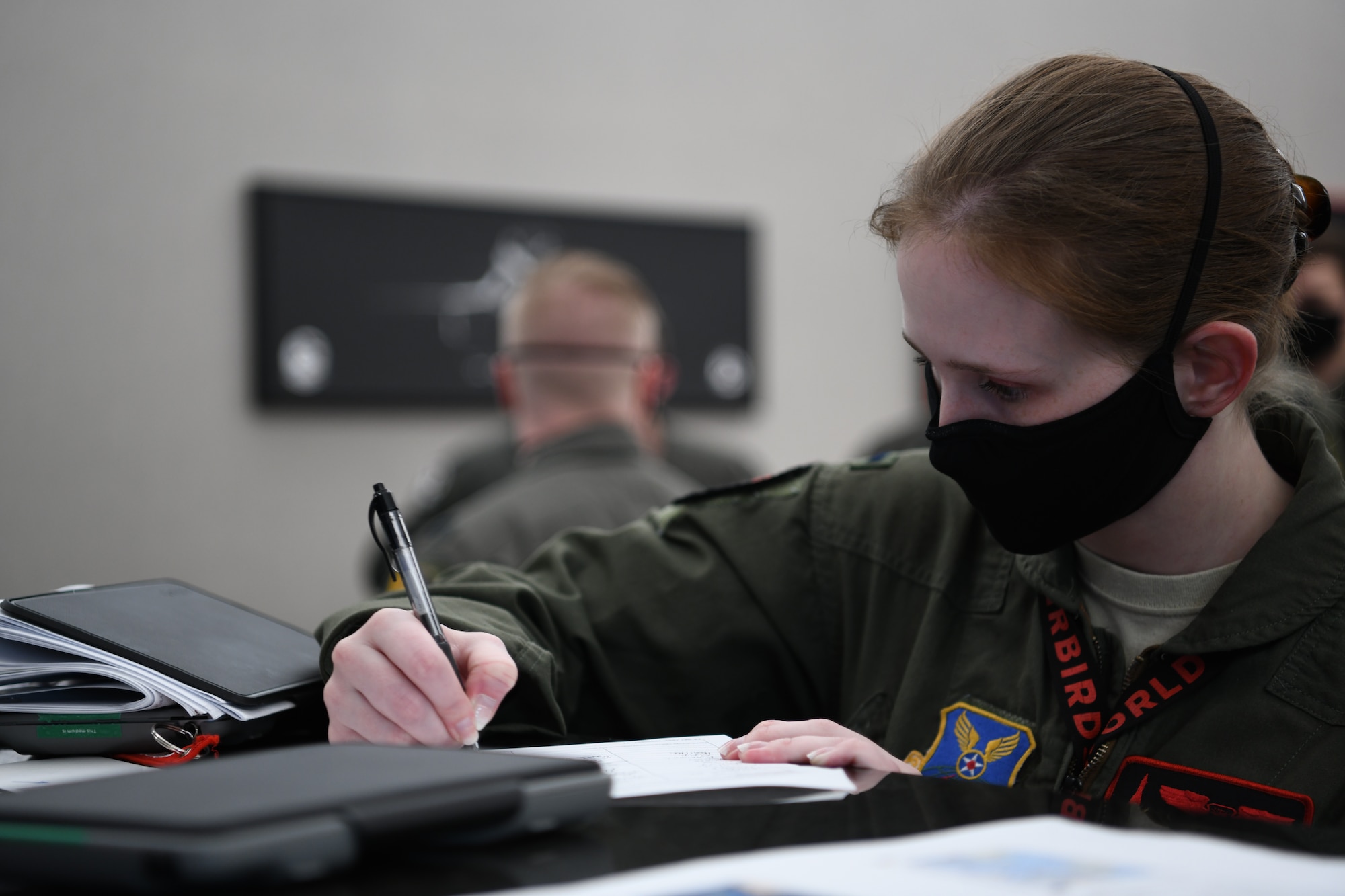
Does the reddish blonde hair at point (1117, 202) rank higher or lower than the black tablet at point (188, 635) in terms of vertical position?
higher

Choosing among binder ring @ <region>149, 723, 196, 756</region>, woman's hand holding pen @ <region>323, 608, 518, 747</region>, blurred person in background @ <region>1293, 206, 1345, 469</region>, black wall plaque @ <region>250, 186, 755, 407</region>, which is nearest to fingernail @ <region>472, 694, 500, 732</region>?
woman's hand holding pen @ <region>323, 608, 518, 747</region>

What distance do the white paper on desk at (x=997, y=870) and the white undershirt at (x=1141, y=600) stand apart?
0.52 m

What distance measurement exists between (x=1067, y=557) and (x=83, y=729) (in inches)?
34.1

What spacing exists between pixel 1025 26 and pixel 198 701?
16.1 feet

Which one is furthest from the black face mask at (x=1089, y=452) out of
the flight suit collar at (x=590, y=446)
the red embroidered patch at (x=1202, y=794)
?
the flight suit collar at (x=590, y=446)

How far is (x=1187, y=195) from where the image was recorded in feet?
3.17

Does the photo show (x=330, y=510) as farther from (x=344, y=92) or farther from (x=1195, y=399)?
(x=1195, y=399)

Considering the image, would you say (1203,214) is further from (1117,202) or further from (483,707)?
(483,707)

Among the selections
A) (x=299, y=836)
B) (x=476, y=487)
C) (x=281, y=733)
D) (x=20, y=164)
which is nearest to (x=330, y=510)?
(x=476, y=487)

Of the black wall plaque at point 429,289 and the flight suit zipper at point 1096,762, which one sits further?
the black wall plaque at point 429,289

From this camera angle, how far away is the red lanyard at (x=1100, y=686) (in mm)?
968

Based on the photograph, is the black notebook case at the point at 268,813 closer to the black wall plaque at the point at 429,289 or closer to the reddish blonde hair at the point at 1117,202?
the reddish blonde hair at the point at 1117,202

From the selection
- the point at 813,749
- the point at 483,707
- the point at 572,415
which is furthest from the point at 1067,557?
the point at 572,415

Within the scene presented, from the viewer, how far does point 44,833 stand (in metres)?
0.52
